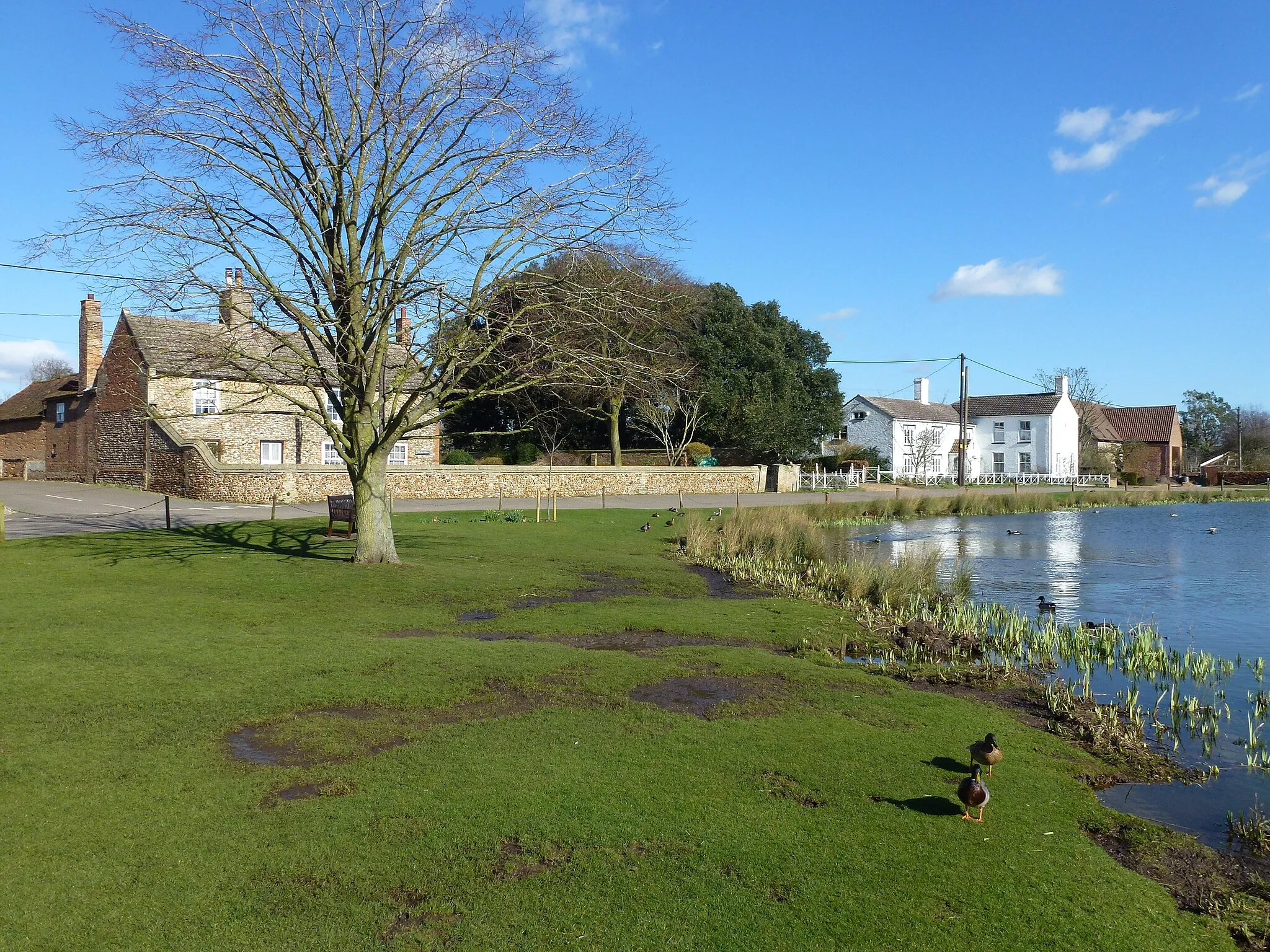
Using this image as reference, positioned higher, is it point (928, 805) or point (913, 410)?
point (913, 410)

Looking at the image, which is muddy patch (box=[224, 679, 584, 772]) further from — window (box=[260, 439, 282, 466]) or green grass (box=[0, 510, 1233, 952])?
window (box=[260, 439, 282, 466])

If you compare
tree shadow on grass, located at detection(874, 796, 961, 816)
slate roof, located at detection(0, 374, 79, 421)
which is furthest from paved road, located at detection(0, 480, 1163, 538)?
tree shadow on grass, located at detection(874, 796, 961, 816)

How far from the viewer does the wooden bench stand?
21.2 metres

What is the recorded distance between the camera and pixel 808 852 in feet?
18.5

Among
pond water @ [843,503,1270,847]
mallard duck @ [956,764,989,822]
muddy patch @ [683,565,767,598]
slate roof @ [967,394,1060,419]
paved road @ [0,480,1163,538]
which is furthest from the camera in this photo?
slate roof @ [967,394,1060,419]

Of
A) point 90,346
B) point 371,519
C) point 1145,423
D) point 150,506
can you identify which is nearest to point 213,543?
point 371,519

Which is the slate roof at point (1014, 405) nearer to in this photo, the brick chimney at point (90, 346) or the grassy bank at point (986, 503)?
the grassy bank at point (986, 503)

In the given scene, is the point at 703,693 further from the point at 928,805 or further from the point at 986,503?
the point at 986,503

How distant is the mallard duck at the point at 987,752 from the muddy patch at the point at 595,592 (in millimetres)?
8548

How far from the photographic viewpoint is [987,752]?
22.0ft

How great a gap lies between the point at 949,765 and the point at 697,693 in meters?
A: 2.78

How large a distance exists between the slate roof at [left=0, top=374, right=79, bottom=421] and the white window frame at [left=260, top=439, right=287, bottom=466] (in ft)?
32.4

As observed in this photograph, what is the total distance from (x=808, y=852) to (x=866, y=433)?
6803cm

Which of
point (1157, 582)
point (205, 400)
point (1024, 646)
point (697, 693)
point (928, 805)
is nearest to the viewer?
point (928, 805)
